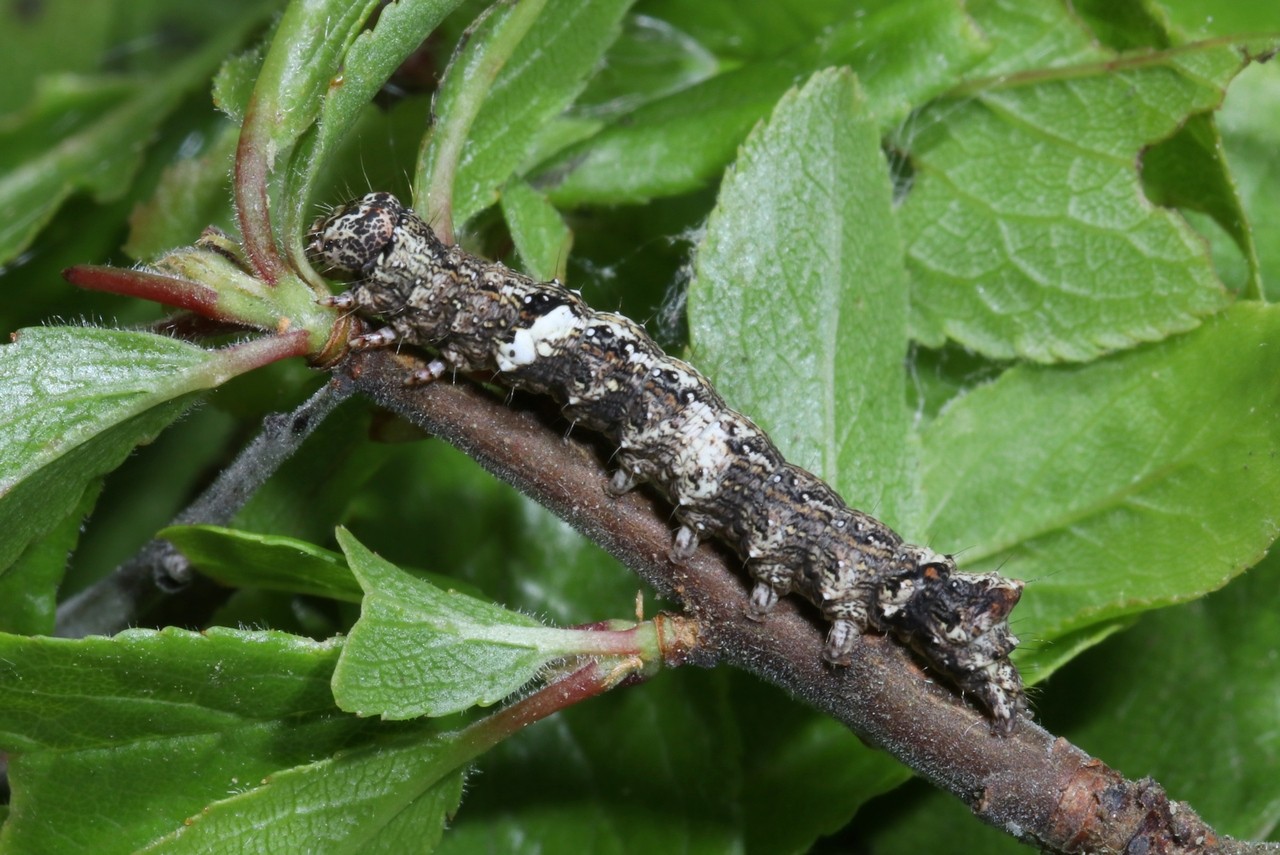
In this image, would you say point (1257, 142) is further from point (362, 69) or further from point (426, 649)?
point (426, 649)

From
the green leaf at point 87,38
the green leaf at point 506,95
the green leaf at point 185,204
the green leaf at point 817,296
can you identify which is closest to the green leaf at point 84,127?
the green leaf at point 185,204

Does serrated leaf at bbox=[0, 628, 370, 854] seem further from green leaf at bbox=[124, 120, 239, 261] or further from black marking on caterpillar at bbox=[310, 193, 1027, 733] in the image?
green leaf at bbox=[124, 120, 239, 261]

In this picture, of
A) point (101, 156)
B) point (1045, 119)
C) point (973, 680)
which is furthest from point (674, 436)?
point (101, 156)

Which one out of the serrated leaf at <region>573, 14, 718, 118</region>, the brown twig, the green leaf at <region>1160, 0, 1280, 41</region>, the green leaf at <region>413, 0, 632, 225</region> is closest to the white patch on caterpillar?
the brown twig

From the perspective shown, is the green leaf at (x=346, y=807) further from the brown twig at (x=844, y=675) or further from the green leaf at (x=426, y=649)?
the brown twig at (x=844, y=675)

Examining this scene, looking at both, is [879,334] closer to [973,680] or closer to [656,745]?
[973,680]

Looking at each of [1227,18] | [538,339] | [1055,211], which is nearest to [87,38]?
[538,339]
